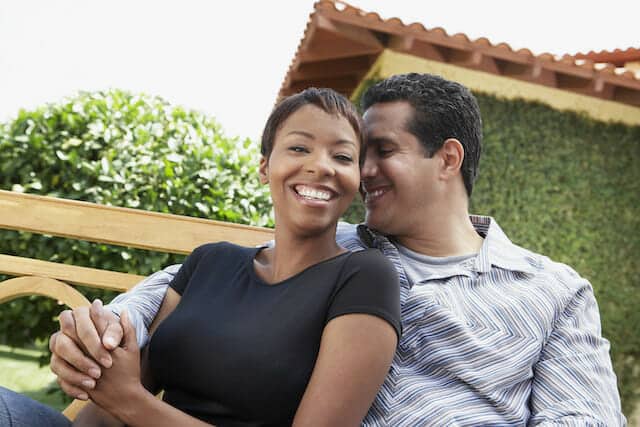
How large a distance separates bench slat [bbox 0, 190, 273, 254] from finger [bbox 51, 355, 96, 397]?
3.03ft

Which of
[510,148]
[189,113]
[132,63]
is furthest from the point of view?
[132,63]

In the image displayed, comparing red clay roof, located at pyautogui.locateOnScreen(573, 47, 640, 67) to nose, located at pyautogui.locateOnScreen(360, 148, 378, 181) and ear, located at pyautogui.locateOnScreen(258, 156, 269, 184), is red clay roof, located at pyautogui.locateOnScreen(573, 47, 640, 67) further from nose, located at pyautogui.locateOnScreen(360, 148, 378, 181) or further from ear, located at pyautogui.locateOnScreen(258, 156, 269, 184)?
ear, located at pyautogui.locateOnScreen(258, 156, 269, 184)

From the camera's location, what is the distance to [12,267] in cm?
265

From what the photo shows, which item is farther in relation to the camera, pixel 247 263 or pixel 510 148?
pixel 510 148

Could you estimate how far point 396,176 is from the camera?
233 cm

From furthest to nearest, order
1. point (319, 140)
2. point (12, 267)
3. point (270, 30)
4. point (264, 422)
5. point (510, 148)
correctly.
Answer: point (270, 30) → point (510, 148) → point (12, 267) → point (319, 140) → point (264, 422)

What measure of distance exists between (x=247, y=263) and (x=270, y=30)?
88.3 feet

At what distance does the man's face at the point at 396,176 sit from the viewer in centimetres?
234

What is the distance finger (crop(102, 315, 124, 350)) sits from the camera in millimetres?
1725

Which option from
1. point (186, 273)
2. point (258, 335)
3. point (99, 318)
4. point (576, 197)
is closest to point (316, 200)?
point (258, 335)

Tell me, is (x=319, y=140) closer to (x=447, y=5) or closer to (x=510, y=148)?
(x=510, y=148)

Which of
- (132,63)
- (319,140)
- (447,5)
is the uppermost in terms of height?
(447,5)

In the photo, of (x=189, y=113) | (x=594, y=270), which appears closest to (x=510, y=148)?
(x=594, y=270)

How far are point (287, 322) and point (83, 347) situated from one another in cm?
50
